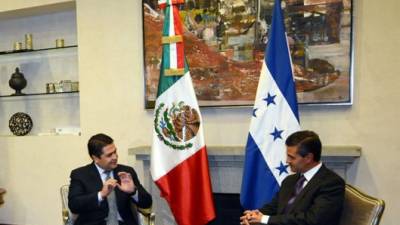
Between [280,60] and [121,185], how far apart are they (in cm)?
133

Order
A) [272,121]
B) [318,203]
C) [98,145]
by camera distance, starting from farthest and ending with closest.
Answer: [272,121] → [98,145] → [318,203]

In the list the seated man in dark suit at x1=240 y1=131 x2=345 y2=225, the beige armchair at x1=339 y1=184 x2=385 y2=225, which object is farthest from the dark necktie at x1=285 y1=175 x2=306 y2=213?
the beige armchair at x1=339 y1=184 x2=385 y2=225

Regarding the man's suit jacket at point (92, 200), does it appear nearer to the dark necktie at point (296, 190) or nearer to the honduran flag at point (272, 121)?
the honduran flag at point (272, 121)

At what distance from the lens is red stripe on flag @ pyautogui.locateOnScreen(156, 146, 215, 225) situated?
2660 millimetres

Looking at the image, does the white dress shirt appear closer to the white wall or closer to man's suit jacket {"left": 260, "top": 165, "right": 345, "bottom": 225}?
man's suit jacket {"left": 260, "top": 165, "right": 345, "bottom": 225}

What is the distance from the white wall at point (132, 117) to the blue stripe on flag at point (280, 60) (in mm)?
414

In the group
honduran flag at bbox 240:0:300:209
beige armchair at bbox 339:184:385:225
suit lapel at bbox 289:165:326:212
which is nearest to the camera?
beige armchair at bbox 339:184:385:225

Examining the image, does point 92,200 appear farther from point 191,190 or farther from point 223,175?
point 223,175

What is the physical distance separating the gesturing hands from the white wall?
3.12ft

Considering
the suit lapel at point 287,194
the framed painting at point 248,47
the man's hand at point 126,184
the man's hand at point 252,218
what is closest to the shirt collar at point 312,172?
the suit lapel at point 287,194

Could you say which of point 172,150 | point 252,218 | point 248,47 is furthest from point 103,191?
point 248,47

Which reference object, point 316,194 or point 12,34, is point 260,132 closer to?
point 316,194

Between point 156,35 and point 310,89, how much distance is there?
54.0 inches

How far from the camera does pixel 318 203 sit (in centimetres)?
175
